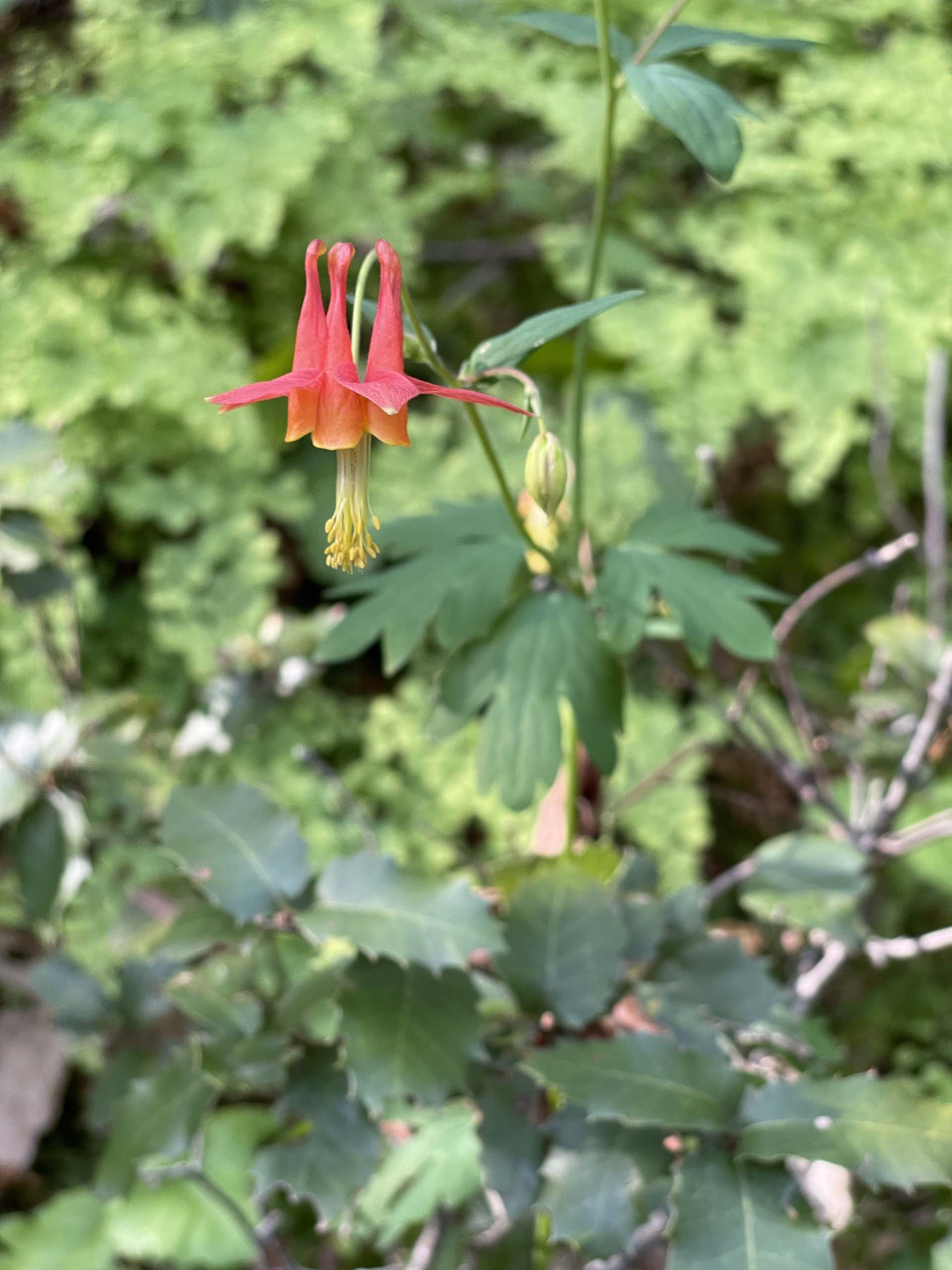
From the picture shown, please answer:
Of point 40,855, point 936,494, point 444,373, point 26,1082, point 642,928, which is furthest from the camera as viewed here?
point 26,1082

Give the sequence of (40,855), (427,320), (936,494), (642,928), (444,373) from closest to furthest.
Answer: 1. (444,373)
2. (642,928)
3. (40,855)
4. (936,494)
5. (427,320)

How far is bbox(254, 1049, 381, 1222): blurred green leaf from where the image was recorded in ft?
2.19

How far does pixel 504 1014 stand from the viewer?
2.55ft

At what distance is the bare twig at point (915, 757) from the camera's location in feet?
2.95

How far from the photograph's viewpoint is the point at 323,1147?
0.69 meters

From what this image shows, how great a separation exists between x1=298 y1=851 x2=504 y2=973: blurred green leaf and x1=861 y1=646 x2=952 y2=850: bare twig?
460 mm

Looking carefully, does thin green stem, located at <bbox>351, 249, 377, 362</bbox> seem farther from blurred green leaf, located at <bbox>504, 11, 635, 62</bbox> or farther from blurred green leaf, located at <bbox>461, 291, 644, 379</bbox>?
blurred green leaf, located at <bbox>504, 11, 635, 62</bbox>

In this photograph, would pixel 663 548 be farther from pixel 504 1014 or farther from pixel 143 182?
pixel 143 182

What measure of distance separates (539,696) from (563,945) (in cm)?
19

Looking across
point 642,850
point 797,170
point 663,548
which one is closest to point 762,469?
point 797,170

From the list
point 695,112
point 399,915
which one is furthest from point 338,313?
point 399,915

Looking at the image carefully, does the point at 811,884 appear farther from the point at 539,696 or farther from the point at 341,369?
the point at 341,369

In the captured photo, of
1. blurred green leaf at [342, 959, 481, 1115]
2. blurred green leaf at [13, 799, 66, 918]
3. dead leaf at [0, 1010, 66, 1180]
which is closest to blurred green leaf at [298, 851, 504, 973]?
blurred green leaf at [342, 959, 481, 1115]

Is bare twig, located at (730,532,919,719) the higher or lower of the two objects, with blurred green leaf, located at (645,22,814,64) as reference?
lower
